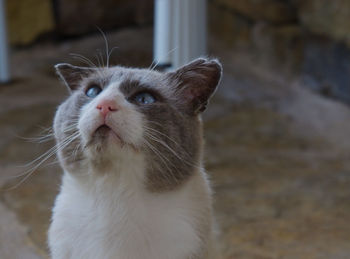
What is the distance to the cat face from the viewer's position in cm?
151

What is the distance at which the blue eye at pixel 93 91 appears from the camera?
66.1 inches

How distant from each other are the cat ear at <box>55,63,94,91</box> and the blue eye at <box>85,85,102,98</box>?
0.13m

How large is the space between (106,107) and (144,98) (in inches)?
6.3

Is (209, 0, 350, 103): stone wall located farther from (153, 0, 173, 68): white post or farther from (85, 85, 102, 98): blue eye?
(85, 85, 102, 98): blue eye

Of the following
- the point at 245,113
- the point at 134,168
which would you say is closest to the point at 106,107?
the point at 134,168

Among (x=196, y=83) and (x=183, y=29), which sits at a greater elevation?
(x=196, y=83)

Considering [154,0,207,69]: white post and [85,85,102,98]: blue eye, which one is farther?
[154,0,207,69]: white post

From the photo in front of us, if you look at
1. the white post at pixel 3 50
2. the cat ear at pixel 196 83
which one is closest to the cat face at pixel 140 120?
the cat ear at pixel 196 83

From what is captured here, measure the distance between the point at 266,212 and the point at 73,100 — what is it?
4.32 feet

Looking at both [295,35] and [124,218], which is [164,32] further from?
[124,218]

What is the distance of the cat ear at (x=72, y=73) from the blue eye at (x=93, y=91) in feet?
0.43

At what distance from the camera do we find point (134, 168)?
5.11 ft

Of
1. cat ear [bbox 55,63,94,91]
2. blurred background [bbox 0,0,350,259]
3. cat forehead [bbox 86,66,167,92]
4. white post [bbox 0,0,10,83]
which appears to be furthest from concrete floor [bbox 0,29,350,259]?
cat forehead [bbox 86,66,167,92]

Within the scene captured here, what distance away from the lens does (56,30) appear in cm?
514
